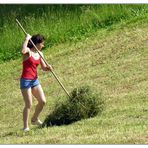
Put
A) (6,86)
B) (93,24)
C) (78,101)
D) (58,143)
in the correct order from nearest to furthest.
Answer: (58,143) < (78,101) < (6,86) < (93,24)

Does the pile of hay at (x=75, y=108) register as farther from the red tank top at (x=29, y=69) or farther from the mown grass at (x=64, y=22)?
the mown grass at (x=64, y=22)

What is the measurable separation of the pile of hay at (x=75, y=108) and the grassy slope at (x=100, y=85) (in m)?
0.23

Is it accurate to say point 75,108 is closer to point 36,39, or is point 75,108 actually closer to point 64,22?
point 36,39

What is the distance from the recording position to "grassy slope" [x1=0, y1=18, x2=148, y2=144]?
28.1ft

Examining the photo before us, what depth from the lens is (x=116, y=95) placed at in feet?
39.8

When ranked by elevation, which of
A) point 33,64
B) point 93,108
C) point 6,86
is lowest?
point 6,86

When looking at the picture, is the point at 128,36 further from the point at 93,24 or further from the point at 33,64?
the point at 33,64

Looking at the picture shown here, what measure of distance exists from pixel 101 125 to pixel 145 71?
4449 millimetres

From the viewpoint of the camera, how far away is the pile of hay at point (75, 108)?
9805mm

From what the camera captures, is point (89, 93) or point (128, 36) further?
point (128, 36)

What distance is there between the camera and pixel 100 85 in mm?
13250

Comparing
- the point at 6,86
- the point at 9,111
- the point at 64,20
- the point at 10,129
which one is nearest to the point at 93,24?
the point at 64,20

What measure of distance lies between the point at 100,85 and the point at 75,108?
3.51 m

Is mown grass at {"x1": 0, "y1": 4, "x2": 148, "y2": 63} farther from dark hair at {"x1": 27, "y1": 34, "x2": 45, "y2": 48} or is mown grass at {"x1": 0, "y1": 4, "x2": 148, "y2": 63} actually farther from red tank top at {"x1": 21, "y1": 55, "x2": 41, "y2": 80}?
red tank top at {"x1": 21, "y1": 55, "x2": 41, "y2": 80}
